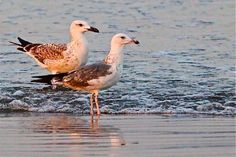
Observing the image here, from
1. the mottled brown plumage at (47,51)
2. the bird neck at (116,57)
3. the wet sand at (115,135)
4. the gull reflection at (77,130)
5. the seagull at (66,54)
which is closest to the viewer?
the wet sand at (115,135)

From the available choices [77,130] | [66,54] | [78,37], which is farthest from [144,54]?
[77,130]

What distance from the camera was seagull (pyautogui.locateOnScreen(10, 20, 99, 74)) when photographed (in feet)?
42.3

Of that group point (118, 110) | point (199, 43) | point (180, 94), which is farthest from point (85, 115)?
point (199, 43)

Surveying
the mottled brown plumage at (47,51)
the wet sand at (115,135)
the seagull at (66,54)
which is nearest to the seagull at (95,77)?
the wet sand at (115,135)

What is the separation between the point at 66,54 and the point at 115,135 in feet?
15.4

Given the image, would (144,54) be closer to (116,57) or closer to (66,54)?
(66,54)

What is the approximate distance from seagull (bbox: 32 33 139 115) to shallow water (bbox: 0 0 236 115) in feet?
0.75

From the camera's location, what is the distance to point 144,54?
47.3 feet

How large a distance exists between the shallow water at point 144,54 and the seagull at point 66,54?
32 cm

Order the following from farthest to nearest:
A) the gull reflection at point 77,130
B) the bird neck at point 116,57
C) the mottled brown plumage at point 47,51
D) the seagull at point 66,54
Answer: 1. the mottled brown plumage at point 47,51
2. the seagull at point 66,54
3. the bird neck at point 116,57
4. the gull reflection at point 77,130

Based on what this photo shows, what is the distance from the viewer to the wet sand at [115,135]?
7.34 m

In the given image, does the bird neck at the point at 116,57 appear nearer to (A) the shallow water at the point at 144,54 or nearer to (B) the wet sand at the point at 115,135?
(A) the shallow water at the point at 144,54

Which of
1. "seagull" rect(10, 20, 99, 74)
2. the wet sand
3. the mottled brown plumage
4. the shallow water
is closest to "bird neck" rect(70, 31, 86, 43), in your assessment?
"seagull" rect(10, 20, 99, 74)

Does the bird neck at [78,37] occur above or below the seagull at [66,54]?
above
